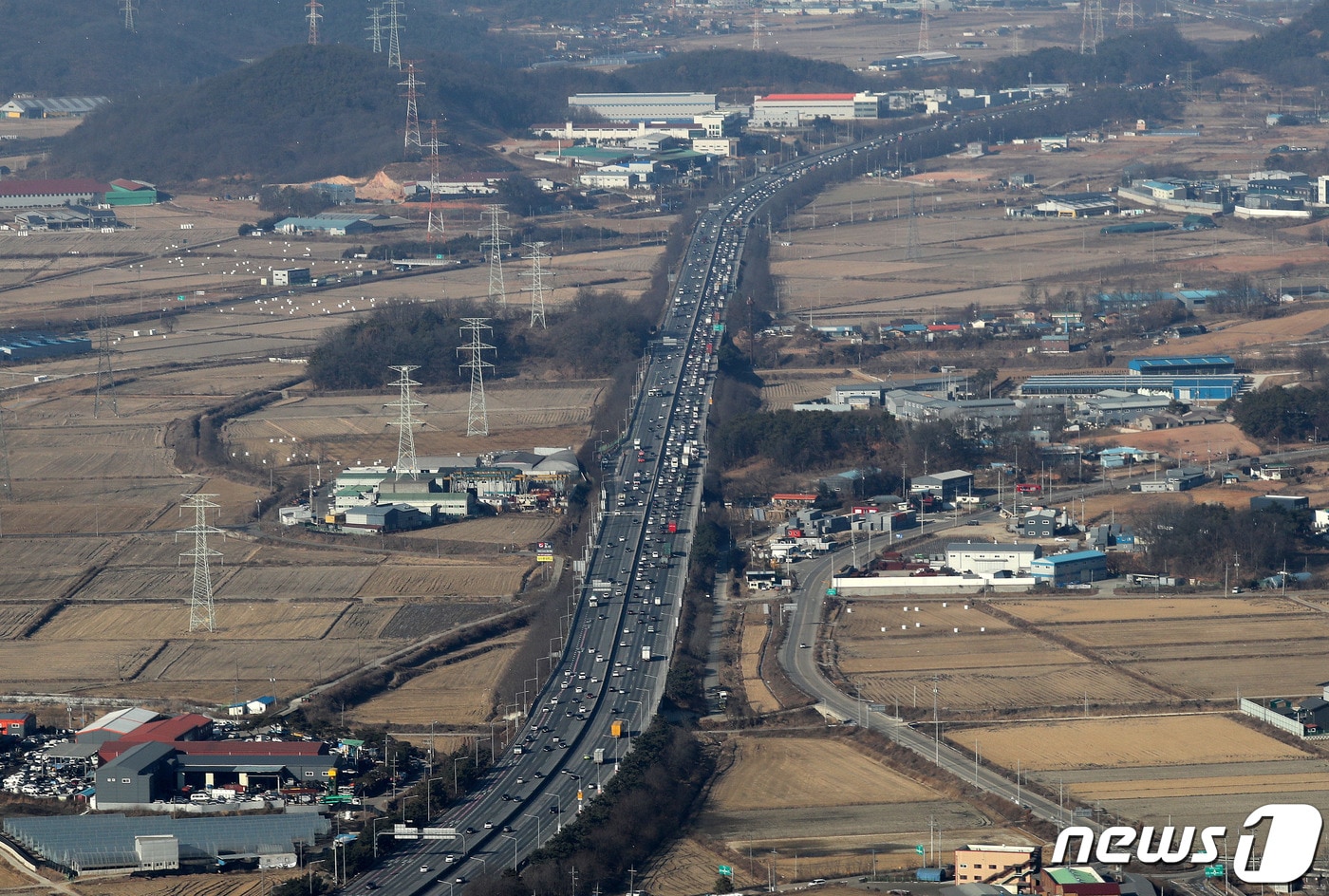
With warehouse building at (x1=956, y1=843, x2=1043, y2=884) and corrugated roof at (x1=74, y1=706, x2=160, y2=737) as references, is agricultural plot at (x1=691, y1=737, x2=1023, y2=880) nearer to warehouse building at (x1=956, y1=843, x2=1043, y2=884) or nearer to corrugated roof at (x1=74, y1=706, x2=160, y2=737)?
warehouse building at (x1=956, y1=843, x2=1043, y2=884)

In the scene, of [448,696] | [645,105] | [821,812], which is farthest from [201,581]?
[645,105]

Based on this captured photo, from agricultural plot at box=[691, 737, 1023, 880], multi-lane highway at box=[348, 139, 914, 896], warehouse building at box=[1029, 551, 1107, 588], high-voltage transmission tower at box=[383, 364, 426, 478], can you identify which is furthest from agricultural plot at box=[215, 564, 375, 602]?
warehouse building at box=[1029, 551, 1107, 588]

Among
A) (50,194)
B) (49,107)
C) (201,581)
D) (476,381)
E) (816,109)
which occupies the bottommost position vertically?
(201,581)

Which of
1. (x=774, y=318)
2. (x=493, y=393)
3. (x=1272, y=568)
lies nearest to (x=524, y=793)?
(x=1272, y=568)

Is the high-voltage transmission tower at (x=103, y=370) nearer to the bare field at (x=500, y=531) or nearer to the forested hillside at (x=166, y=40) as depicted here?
the bare field at (x=500, y=531)

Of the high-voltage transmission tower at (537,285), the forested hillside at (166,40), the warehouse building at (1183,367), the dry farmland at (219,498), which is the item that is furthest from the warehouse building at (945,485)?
the forested hillside at (166,40)

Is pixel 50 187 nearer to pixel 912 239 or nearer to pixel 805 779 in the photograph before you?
pixel 912 239
